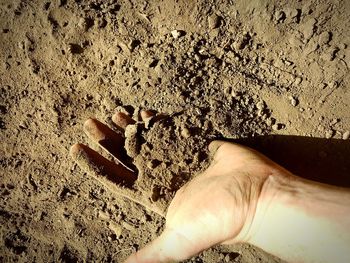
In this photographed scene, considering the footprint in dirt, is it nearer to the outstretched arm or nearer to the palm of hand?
the palm of hand

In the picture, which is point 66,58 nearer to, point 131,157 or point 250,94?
point 131,157

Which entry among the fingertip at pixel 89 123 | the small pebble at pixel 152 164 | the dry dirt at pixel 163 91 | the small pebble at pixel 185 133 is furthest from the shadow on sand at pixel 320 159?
the fingertip at pixel 89 123

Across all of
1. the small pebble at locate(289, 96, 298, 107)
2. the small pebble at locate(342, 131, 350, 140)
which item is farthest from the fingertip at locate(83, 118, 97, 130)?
the small pebble at locate(342, 131, 350, 140)

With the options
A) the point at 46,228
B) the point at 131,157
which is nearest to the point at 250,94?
the point at 131,157

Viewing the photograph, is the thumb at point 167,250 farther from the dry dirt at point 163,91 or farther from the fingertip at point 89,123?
the fingertip at point 89,123

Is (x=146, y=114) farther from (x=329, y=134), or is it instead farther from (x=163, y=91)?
(x=329, y=134)

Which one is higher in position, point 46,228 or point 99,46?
point 99,46

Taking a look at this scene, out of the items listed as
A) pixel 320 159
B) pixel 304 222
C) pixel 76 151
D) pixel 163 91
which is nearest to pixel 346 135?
pixel 320 159

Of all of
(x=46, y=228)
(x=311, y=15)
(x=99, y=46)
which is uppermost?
(x=311, y=15)
